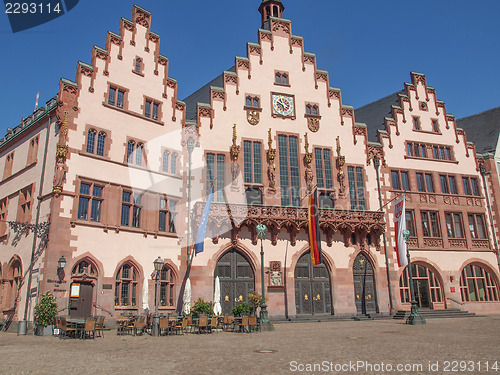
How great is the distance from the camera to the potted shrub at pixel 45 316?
71.2 ft

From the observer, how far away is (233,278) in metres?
30.9

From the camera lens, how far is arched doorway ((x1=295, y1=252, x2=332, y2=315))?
31.9 metres

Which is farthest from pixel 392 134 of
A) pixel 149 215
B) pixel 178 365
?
pixel 178 365

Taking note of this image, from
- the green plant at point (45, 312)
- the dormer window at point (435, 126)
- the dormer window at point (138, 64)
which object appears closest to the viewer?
the green plant at point (45, 312)

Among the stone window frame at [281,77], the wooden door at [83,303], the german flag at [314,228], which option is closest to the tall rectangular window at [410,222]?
the german flag at [314,228]

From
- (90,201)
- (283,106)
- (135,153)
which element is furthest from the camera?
(283,106)

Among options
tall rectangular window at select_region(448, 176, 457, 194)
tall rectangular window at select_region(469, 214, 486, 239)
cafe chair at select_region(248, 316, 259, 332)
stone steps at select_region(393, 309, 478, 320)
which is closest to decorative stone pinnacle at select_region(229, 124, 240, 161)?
cafe chair at select_region(248, 316, 259, 332)

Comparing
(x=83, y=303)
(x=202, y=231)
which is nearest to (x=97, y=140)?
(x=202, y=231)

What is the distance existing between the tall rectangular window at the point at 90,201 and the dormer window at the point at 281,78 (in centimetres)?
1721

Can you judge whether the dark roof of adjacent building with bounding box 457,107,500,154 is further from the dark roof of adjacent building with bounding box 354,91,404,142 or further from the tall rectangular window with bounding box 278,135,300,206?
the tall rectangular window with bounding box 278,135,300,206

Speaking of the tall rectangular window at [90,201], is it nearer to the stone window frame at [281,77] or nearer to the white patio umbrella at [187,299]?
the white patio umbrella at [187,299]

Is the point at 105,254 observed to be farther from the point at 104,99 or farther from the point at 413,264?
the point at 413,264

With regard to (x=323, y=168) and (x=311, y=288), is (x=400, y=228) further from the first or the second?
(x=311, y=288)

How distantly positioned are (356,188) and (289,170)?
586 cm
